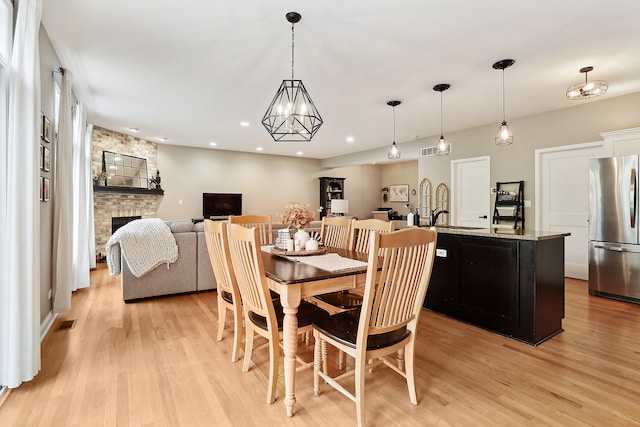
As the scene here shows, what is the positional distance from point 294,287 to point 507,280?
1994mm

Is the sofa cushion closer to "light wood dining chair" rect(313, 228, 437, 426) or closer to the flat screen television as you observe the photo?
"light wood dining chair" rect(313, 228, 437, 426)

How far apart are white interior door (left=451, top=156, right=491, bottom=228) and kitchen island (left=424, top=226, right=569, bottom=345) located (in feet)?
9.43

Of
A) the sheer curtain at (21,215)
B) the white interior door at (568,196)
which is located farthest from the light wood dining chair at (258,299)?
the white interior door at (568,196)

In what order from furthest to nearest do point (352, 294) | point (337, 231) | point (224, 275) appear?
point (337, 231) → point (352, 294) → point (224, 275)

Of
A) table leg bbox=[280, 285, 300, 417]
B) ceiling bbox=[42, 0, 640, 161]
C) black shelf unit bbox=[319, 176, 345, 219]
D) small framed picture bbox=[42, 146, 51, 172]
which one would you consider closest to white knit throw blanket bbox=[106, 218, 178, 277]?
small framed picture bbox=[42, 146, 51, 172]

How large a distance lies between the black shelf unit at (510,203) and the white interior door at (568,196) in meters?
0.23

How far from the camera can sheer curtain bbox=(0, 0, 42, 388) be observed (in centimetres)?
185

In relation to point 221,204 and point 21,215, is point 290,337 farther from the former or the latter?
point 221,204

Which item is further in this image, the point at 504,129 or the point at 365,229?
the point at 504,129

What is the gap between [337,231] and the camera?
315 centimetres

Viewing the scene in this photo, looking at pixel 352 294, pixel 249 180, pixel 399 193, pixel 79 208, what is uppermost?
pixel 249 180

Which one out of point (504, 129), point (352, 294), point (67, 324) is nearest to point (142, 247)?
point (67, 324)

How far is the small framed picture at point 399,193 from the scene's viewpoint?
34.0 feet

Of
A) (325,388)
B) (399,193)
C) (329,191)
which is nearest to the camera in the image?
(325,388)
